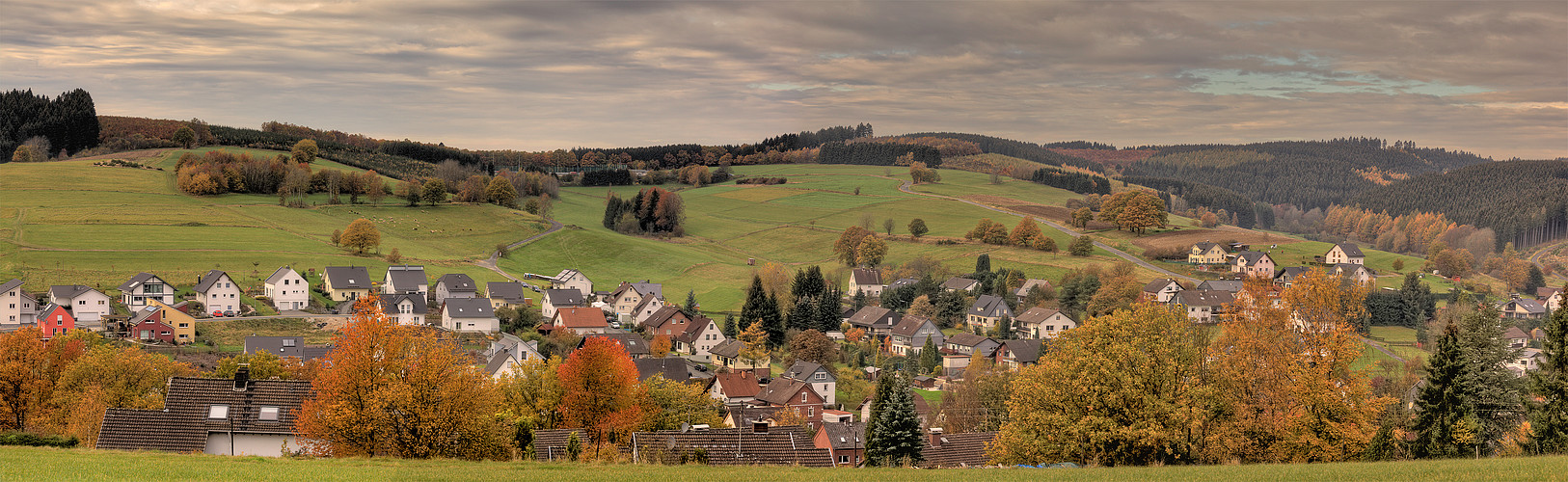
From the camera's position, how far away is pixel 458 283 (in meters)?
82.7

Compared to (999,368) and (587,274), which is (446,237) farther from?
(999,368)

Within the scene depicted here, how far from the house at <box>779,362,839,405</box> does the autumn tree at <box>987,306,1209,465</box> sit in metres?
35.5

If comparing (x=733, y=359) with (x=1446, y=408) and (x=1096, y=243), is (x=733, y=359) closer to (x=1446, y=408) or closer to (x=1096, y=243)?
(x=1446, y=408)

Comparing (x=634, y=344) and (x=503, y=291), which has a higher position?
(x=503, y=291)

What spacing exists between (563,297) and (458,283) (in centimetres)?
861

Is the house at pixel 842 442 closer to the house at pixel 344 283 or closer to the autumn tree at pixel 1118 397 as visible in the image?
the autumn tree at pixel 1118 397

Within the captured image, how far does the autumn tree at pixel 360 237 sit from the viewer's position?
92.2 metres

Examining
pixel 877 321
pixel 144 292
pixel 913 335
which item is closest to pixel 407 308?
pixel 144 292

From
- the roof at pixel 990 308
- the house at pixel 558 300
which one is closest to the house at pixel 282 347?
the house at pixel 558 300

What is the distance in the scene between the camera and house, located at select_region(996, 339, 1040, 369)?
71562 millimetres

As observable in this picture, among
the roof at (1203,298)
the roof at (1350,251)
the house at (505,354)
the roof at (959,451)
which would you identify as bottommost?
the house at (505,354)

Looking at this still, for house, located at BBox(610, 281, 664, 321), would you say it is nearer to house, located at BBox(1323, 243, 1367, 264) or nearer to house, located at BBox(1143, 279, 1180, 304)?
house, located at BBox(1143, 279, 1180, 304)

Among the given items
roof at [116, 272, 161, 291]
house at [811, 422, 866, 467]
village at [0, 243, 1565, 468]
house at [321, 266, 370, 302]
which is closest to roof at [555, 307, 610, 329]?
village at [0, 243, 1565, 468]

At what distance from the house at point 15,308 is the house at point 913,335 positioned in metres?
57.8
